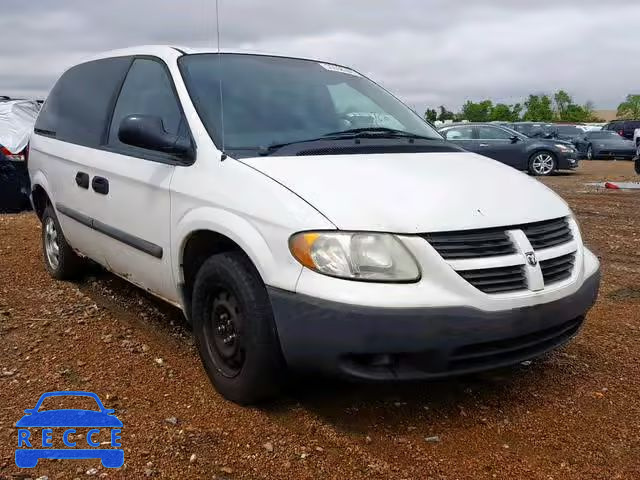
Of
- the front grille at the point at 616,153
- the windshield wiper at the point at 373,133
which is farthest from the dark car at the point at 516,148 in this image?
the windshield wiper at the point at 373,133

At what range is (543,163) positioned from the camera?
53.7 ft

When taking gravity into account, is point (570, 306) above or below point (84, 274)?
above

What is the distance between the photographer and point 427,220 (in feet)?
8.54

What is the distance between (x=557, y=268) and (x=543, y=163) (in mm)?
14425

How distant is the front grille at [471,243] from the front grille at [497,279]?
69 mm

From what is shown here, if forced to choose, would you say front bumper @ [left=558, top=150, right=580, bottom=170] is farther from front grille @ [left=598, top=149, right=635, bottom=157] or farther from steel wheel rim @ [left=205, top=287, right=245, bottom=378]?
steel wheel rim @ [left=205, top=287, right=245, bottom=378]

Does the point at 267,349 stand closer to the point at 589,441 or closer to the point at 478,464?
the point at 478,464

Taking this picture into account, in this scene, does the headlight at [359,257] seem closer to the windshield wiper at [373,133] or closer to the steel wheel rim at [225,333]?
the steel wheel rim at [225,333]

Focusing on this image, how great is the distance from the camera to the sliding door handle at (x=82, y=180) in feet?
13.6

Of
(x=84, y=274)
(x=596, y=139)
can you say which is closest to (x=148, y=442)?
(x=84, y=274)

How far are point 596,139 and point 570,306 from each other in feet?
85.1

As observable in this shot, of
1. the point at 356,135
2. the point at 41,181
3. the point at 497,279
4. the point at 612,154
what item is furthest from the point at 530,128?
the point at 497,279

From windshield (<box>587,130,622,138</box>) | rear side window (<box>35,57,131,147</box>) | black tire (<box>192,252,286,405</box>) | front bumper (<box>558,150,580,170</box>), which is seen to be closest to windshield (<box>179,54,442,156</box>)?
black tire (<box>192,252,286,405</box>)

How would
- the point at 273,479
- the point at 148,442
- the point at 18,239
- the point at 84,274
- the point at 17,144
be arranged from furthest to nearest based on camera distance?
the point at 17,144
the point at 18,239
the point at 84,274
the point at 148,442
the point at 273,479
